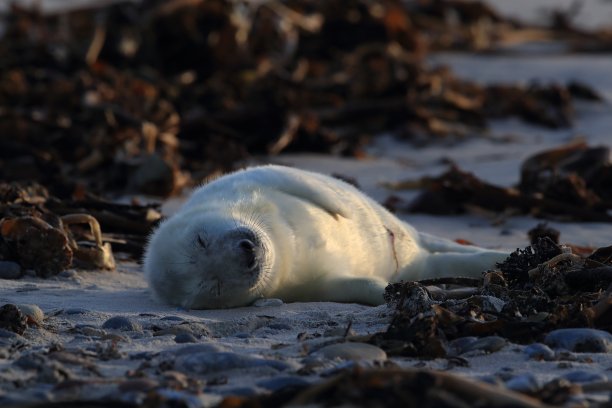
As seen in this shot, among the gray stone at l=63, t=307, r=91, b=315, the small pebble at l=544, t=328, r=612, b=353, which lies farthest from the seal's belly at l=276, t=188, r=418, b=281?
the small pebble at l=544, t=328, r=612, b=353

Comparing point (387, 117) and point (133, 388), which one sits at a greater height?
point (387, 117)

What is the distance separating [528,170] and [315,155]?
7.10ft

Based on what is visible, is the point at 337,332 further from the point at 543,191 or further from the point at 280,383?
the point at 543,191

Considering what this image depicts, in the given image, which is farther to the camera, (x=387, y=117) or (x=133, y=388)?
(x=387, y=117)

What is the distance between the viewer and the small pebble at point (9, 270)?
5371 millimetres

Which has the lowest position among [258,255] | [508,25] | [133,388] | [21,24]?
[133,388]

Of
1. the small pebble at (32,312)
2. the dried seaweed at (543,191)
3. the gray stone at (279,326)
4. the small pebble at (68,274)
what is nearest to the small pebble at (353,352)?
the gray stone at (279,326)

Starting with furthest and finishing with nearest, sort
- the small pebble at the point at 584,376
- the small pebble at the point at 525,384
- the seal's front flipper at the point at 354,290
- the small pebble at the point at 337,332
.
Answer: the seal's front flipper at the point at 354,290 → the small pebble at the point at 337,332 → the small pebble at the point at 584,376 → the small pebble at the point at 525,384

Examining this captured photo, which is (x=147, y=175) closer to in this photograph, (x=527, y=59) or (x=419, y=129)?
(x=419, y=129)

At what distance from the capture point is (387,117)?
10469 millimetres

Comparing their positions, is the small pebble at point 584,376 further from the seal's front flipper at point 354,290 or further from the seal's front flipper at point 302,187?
the seal's front flipper at point 302,187

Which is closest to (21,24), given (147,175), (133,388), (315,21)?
(315,21)

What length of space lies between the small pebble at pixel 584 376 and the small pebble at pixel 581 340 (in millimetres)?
378

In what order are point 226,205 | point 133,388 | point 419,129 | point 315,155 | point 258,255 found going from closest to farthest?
point 133,388
point 258,255
point 226,205
point 315,155
point 419,129
